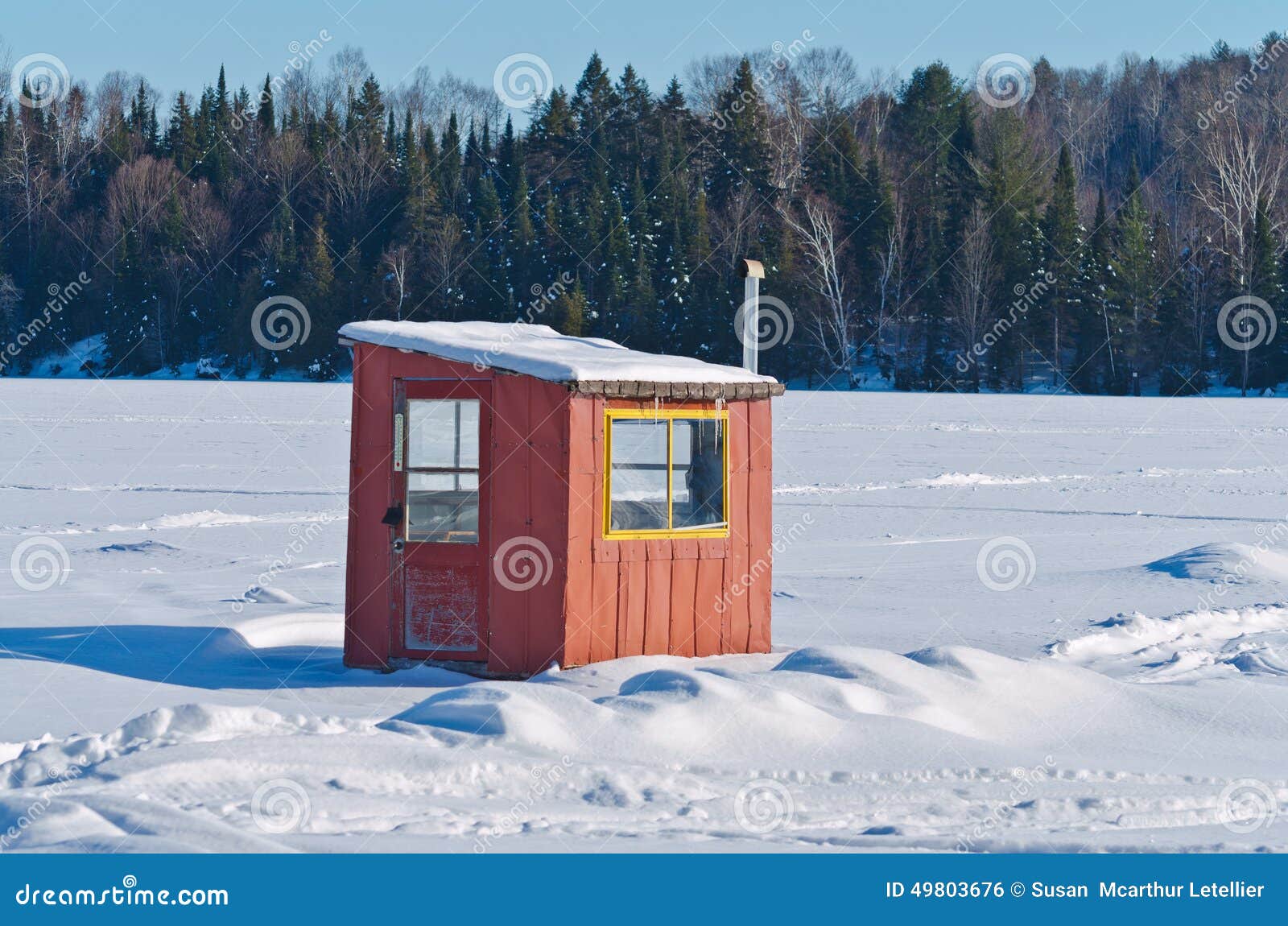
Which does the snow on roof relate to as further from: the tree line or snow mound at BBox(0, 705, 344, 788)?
the tree line

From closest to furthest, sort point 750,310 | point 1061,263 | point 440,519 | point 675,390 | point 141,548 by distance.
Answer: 1. point 675,390
2. point 440,519
3. point 750,310
4. point 141,548
5. point 1061,263

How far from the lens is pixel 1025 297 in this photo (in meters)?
54.9

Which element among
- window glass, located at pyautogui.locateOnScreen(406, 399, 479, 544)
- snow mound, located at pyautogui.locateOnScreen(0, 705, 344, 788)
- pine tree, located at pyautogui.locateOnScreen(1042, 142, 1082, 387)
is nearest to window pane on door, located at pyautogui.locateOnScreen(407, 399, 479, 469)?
window glass, located at pyautogui.locateOnScreen(406, 399, 479, 544)

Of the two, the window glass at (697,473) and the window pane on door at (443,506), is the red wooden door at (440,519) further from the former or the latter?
the window glass at (697,473)

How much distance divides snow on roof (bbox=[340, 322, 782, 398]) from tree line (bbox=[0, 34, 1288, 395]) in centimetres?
4304

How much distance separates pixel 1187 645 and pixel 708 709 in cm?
449

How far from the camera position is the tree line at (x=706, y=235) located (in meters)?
55.7

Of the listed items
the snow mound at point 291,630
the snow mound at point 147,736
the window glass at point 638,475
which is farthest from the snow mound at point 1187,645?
the snow mound at point 147,736

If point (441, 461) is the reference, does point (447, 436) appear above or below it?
above

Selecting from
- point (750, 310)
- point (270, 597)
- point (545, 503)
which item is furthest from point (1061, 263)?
point (545, 503)

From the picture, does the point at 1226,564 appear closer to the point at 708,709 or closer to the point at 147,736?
the point at 708,709

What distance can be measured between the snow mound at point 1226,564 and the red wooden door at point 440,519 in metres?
6.95

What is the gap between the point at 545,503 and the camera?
7.97 metres

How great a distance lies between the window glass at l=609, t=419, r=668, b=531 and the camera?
827cm
